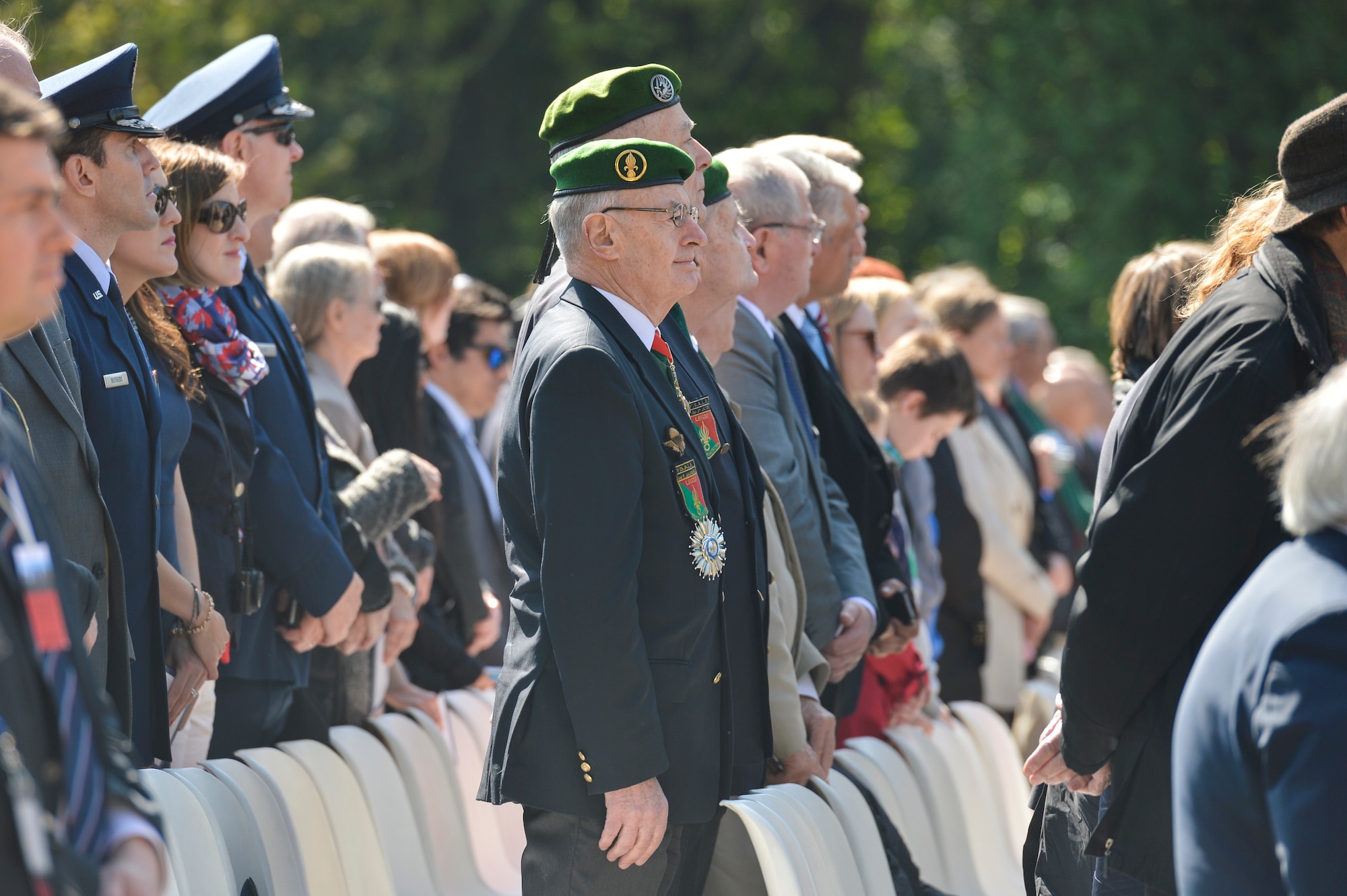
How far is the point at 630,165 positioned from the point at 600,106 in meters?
0.35

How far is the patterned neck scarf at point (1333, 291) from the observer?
2.55 meters

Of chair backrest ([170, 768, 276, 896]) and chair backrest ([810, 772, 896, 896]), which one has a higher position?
chair backrest ([170, 768, 276, 896])

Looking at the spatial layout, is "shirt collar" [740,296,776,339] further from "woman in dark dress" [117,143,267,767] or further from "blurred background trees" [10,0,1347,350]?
"blurred background trees" [10,0,1347,350]

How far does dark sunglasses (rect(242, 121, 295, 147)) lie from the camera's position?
4.27 m

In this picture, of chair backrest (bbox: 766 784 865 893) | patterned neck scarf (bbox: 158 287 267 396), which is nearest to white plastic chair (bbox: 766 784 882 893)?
chair backrest (bbox: 766 784 865 893)

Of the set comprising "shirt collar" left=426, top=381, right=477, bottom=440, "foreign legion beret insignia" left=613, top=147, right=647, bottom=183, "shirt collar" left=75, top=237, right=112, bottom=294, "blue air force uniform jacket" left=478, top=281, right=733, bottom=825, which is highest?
"shirt collar" left=75, top=237, right=112, bottom=294

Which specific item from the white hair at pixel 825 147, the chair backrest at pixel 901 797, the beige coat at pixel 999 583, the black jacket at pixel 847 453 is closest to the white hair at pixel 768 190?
the black jacket at pixel 847 453

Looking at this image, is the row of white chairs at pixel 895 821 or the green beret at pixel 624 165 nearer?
the green beret at pixel 624 165

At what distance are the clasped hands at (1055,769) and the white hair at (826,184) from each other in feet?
6.87

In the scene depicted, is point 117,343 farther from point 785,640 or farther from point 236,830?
point 785,640

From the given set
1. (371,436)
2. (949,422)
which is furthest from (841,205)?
(371,436)

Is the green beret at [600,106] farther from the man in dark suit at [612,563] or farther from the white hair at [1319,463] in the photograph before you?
the white hair at [1319,463]

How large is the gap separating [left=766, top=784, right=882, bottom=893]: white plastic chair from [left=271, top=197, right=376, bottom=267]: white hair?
104 inches

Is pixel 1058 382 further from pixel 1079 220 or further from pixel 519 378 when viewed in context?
pixel 519 378
